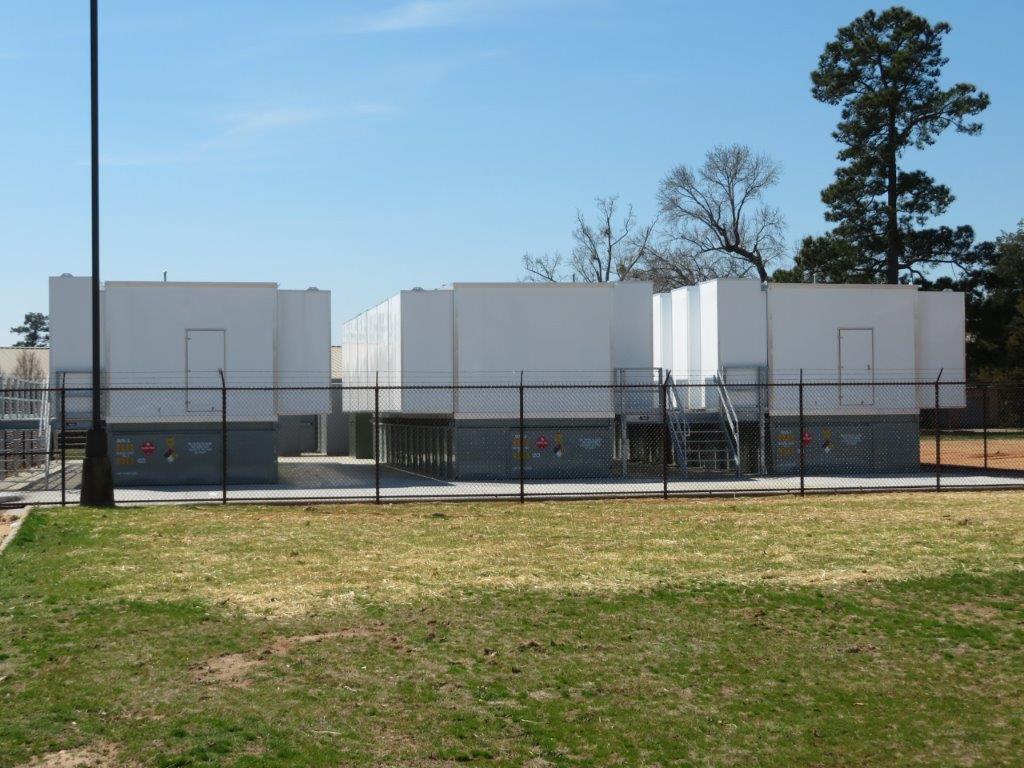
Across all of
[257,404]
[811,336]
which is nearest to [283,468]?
[257,404]

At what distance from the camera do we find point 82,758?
25.1ft

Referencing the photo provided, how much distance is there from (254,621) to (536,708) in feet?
11.7

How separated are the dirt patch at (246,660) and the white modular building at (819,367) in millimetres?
19832

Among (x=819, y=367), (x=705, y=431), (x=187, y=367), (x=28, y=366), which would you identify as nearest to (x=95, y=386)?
(x=187, y=367)

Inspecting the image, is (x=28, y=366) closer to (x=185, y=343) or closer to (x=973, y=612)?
(x=185, y=343)

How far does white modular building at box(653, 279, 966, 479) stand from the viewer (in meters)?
30.0

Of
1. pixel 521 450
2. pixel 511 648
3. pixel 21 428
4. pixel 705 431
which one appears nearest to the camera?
pixel 511 648

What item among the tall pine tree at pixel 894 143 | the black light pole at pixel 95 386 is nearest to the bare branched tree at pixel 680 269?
the tall pine tree at pixel 894 143

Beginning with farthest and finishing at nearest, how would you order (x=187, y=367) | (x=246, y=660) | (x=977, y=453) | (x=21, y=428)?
(x=977, y=453) → (x=187, y=367) → (x=21, y=428) → (x=246, y=660)

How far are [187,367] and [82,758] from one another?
801 inches

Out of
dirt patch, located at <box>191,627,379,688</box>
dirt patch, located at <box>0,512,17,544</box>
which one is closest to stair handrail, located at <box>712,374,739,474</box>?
dirt patch, located at <box>0,512,17,544</box>

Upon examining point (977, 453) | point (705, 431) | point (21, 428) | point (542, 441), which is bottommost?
point (977, 453)

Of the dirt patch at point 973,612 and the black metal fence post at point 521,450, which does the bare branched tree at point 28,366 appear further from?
the dirt patch at point 973,612

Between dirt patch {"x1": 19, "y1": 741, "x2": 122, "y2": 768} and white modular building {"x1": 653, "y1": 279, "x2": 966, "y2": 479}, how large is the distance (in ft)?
75.5
